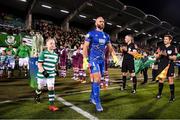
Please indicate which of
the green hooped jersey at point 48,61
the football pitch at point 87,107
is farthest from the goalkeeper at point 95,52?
the green hooped jersey at point 48,61

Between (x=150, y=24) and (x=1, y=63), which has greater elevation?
(x=150, y=24)

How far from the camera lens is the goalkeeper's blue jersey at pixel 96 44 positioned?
7.55m

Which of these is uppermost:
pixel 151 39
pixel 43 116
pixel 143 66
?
pixel 151 39

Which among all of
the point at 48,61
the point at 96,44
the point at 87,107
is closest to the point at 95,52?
the point at 96,44

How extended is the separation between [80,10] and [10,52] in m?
25.6

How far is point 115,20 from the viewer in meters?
50.5

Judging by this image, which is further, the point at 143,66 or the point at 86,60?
the point at 143,66

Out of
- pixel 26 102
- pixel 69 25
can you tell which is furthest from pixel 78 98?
pixel 69 25

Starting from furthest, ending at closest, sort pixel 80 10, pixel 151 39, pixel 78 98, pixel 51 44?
pixel 151 39 → pixel 80 10 → pixel 78 98 → pixel 51 44

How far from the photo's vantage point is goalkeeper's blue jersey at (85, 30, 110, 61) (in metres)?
7.55

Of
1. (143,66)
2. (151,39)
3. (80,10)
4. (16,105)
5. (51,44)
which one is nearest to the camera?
(51,44)

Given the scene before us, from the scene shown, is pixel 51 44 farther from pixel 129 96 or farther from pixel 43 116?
pixel 129 96

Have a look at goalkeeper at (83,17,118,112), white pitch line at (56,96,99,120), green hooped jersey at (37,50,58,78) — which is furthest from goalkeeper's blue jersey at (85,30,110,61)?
white pitch line at (56,96,99,120)

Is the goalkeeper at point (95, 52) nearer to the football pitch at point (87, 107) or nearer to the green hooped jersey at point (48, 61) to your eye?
the football pitch at point (87, 107)
